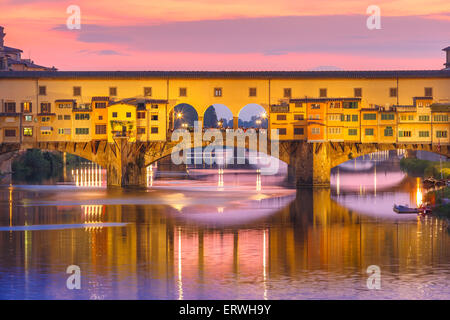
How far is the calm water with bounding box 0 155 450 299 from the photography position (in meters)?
26.4

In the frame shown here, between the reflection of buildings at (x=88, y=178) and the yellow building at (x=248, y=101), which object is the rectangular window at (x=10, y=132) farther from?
the reflection of buildings at (x=88, y=178)

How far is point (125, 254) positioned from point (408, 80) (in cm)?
3976

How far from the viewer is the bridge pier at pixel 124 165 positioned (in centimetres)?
6475

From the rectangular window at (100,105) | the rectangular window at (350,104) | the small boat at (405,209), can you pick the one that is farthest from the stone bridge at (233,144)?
the small boat at (405,209)

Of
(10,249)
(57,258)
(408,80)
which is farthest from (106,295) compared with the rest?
(408,80)

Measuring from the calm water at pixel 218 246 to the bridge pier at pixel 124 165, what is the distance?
4.19 metres

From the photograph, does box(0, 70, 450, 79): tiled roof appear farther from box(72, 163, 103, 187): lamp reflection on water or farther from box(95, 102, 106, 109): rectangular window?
box(72, 163, 103, 187): lamp reflection on water

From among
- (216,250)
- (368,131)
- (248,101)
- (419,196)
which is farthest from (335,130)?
(216,250)

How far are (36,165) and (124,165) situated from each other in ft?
101

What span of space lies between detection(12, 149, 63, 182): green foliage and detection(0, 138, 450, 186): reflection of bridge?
19.6 m

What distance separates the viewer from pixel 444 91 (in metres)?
65.5

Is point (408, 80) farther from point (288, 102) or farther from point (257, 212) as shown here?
point (257, 212)

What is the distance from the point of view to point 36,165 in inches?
3647

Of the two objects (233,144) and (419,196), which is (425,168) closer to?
(233,144)
